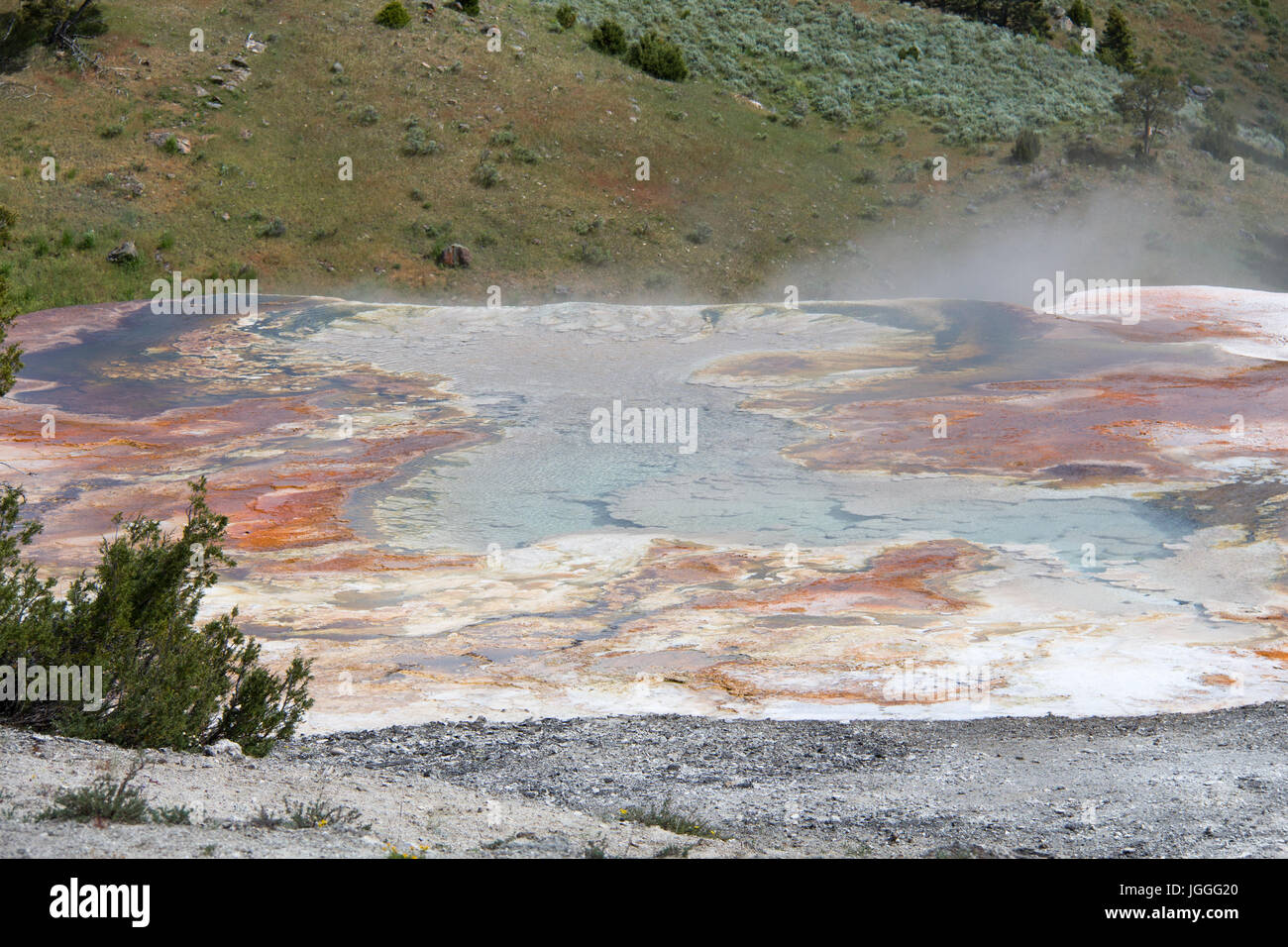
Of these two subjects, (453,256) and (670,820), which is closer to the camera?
(670,820)

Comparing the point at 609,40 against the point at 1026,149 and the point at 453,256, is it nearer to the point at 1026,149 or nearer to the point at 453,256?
the point at 453,256

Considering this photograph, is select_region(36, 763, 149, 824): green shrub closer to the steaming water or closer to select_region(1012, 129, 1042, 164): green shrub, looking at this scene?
the steaming water

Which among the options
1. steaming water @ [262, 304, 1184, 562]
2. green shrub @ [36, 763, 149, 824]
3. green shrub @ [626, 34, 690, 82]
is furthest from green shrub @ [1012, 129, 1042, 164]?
green shrub @ [36, 763, 149, 824]

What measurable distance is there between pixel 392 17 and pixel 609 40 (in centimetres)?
811

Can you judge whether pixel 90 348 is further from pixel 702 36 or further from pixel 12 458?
pixel 702 36

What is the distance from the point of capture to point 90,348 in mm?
21766

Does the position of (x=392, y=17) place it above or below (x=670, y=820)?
above

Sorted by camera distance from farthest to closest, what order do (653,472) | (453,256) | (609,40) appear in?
1. (609,40)
2. (453,256)
3. (653,472)

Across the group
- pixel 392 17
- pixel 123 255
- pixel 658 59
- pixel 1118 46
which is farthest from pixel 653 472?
pixel 1118 46

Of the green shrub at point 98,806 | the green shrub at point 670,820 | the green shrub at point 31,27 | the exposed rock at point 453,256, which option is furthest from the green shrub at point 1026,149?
the green shrub at point 98,806

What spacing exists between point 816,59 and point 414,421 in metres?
36.4

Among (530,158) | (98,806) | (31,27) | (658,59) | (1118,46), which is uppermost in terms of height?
(1118,46)

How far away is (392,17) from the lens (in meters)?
41.0

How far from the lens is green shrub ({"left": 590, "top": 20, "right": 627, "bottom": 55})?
144 feet
